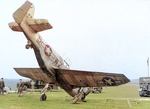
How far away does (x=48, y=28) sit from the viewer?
410 inches

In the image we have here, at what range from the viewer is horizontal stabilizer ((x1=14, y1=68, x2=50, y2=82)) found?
12944 millimetres

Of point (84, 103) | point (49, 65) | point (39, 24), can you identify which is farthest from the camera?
point (49, 65)

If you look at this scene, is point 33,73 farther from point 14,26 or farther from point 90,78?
point 90,78

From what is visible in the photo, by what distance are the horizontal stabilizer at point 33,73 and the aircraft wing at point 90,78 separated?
1.31 metres

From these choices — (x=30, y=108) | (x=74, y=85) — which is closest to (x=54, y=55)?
(x=74, y=85)

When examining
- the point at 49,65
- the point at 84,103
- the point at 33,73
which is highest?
the point at 49,65

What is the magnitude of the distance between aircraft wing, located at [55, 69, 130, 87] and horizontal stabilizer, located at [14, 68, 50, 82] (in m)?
1.31

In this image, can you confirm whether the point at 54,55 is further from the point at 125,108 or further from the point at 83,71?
the point at 125,108

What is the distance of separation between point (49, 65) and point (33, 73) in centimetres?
212

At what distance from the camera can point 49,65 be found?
1194 centimetres

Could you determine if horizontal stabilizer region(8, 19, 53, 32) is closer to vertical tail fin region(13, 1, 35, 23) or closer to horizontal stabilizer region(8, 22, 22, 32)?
horizontal stabilizer region(8, 22, 22, 32)

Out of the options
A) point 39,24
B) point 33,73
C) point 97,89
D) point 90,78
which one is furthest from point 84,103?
point 97,89

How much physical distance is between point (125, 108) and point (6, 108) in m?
5.37

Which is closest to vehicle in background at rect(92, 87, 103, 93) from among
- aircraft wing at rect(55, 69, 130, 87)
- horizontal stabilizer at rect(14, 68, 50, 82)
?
horizontal stabilizer at rect(14, 68, 50, 82)
